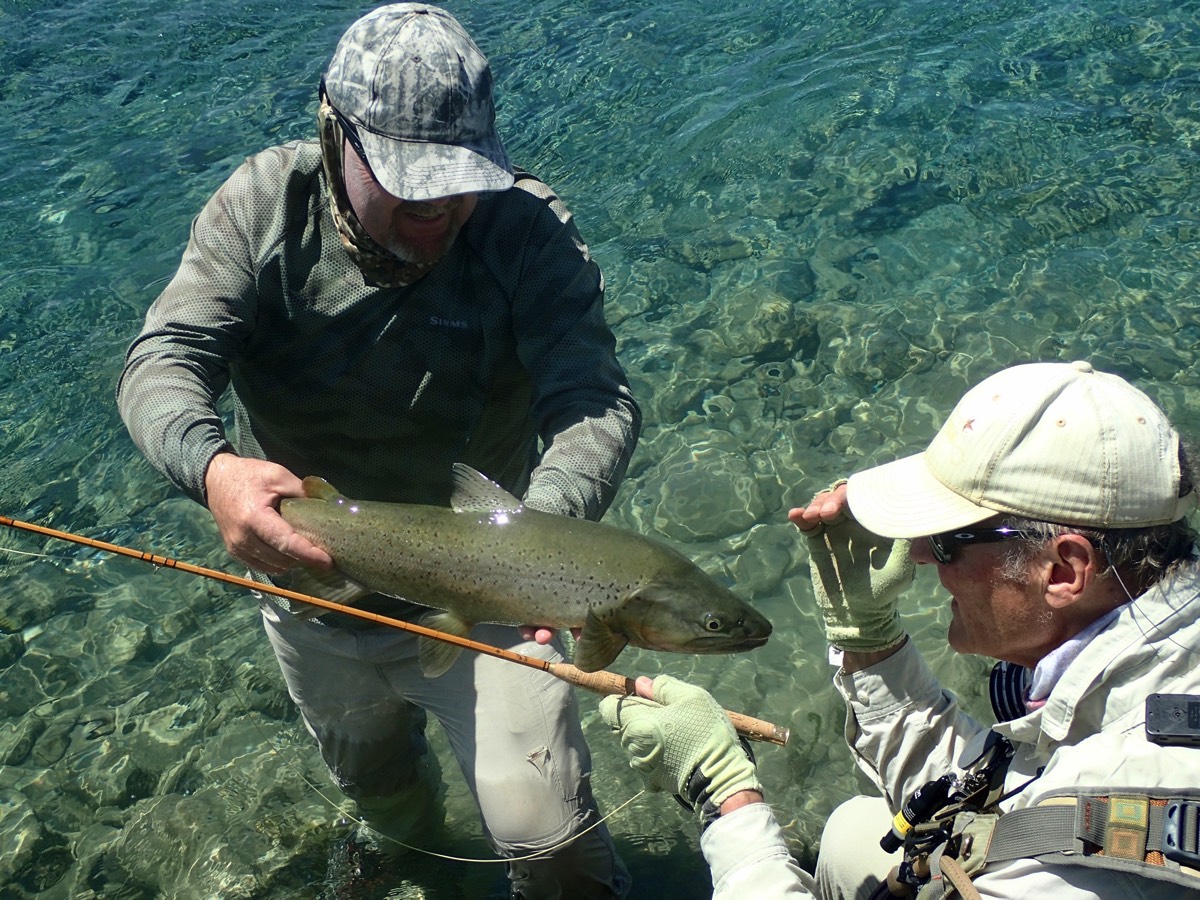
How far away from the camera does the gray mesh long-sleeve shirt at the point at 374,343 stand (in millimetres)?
3533

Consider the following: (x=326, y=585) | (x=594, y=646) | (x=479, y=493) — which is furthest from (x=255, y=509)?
→ (x=594, y=646)

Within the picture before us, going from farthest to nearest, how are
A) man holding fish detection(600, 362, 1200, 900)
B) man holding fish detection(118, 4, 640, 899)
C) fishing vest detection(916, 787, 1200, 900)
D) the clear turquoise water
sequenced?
the clear turquoise water → man holding fish detection(118, 4, 640, 899) → man holding fish detection(600, 362, 1200, 900) → fishing vest detection(916, 787, 1200, 900)

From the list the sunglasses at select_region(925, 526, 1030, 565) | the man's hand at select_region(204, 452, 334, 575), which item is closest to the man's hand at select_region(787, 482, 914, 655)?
the sunglasses at select_region(925, 526, 1030, 565)

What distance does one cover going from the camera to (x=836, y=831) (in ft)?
12.2

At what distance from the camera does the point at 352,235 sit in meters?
3.53

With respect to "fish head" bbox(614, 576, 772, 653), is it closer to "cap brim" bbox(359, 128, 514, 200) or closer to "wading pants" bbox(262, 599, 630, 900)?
"wading pants" bbox(262, 599, 630, 900)

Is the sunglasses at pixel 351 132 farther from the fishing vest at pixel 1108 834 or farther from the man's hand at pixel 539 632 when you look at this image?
the fishing vest at pixel 1108 834

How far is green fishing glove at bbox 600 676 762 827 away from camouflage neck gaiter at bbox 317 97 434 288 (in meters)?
1.53

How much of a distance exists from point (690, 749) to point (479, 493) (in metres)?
0.96

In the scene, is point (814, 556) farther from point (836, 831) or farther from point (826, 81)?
point (826, 81)

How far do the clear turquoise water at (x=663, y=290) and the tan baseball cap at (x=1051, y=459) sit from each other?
7.79 ft

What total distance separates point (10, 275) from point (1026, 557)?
8.23 meters

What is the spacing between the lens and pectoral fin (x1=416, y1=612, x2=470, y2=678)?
11.6ft

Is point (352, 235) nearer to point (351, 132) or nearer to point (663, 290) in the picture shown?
point (351, 132)
